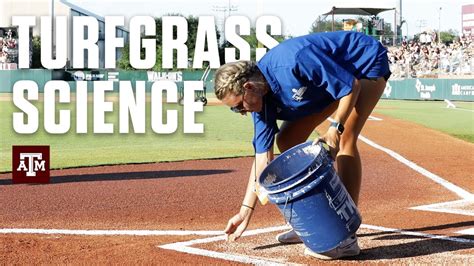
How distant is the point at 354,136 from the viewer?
468 centimetres

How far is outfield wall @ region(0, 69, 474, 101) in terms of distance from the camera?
111 feet

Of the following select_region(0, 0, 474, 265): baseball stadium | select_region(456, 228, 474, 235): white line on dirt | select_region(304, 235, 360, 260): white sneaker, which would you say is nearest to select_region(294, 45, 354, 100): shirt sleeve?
select_region(0, 0, 474, 265): baseball stadium

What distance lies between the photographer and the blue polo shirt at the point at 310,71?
413cm

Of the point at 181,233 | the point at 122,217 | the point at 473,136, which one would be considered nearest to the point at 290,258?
the point at 181,233

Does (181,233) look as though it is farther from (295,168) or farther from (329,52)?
(329,52)

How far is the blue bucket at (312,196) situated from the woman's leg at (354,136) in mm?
309

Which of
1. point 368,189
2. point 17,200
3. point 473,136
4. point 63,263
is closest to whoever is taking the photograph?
point 63,263

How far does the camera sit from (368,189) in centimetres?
767

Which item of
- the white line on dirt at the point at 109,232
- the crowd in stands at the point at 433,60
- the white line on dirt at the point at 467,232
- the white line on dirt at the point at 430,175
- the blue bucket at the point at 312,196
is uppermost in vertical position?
the crowd in stands at the point at 433,60

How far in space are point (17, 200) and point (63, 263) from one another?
300 centimetres

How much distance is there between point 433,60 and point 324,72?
123 ft

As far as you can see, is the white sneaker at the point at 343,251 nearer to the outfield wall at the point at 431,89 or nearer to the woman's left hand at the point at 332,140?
the woman's left hand at the point at 332,140

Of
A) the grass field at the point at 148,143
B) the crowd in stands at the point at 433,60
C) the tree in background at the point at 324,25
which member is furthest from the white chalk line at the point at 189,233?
the tree in background at the point at 324,25

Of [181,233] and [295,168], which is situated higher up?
[295,168]
